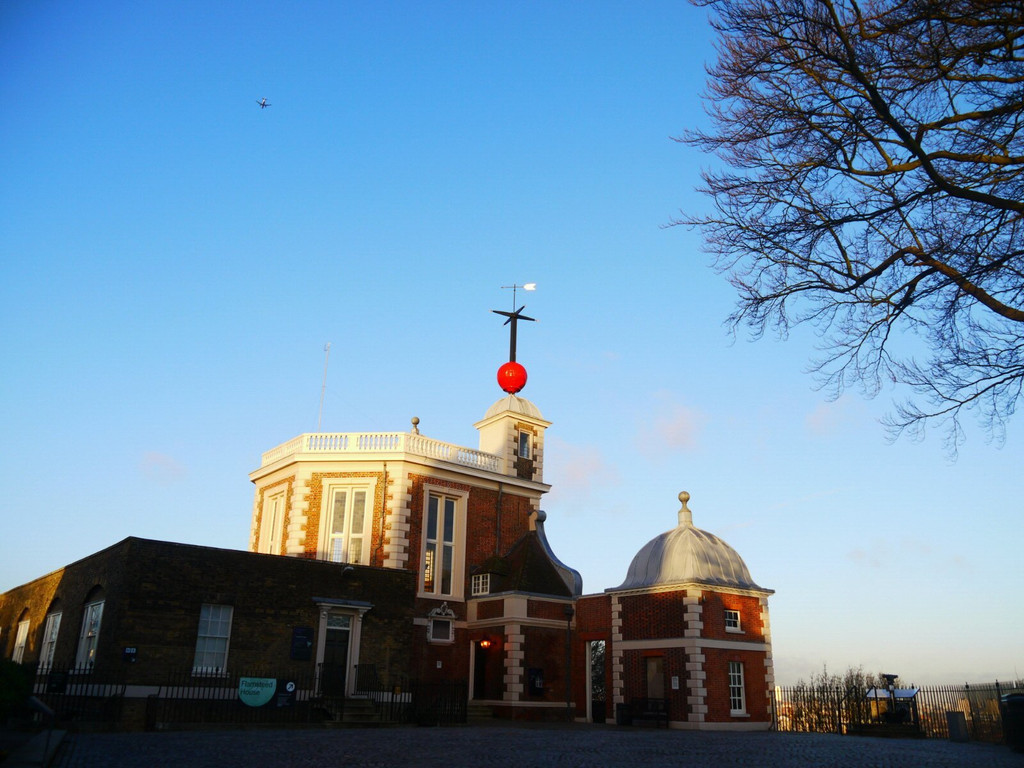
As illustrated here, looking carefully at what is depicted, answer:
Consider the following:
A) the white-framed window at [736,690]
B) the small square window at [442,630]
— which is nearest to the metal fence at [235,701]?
the small square window at [442,630]

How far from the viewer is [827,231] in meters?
12.0

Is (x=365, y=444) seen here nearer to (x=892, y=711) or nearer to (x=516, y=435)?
(x=516, y=435)

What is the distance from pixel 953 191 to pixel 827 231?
1.84 m

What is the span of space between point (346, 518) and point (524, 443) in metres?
9.38

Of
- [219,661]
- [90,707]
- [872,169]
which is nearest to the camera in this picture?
[872,169]

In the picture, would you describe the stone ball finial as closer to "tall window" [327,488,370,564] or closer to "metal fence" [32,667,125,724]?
"tall window" [327,488,370,564]

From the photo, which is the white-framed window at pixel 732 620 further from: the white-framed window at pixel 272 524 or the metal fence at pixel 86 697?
the metal fence at pixel 86 697

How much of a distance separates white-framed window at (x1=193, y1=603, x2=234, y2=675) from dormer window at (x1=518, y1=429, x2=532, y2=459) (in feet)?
54.0

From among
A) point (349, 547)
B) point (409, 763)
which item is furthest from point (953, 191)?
point (349, 547)

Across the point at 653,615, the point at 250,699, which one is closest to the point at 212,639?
the point at 250,699

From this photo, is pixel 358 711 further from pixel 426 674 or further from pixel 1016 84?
pixel 1016 84

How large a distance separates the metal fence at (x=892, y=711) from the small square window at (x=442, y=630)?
11727mm

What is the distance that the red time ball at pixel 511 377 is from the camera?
38469mm

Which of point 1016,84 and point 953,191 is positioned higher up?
point 1016,84
